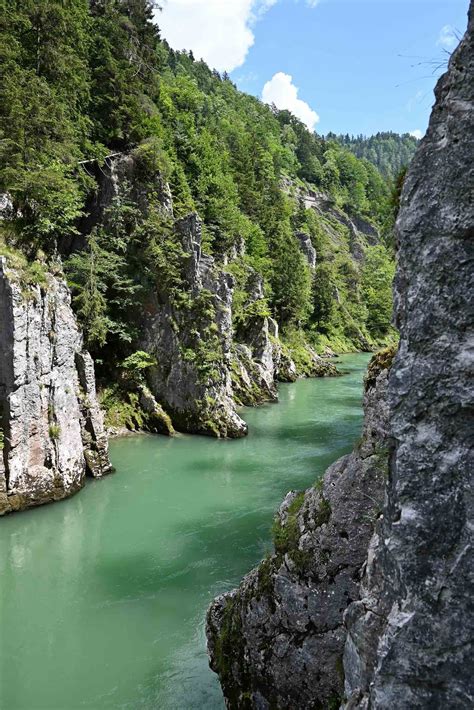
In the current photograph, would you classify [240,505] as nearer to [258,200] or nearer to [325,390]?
[325,390]

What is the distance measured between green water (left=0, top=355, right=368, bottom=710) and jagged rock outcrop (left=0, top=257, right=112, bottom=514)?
801mm

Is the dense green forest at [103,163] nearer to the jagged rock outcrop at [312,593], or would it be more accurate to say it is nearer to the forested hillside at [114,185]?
the forested hillside at [114,185]

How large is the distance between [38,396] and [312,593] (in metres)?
11.5

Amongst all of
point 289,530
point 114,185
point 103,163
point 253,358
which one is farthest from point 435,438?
point 253,358

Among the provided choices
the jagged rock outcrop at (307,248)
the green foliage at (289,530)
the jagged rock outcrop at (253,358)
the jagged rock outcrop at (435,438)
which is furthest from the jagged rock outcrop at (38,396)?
the jagged rock outcrop at (307,248)

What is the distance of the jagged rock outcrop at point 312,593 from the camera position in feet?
17.2

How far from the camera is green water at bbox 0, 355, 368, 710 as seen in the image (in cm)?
802

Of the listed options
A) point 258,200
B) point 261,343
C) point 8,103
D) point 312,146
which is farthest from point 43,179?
point 312,146

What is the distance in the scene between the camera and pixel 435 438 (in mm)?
3285

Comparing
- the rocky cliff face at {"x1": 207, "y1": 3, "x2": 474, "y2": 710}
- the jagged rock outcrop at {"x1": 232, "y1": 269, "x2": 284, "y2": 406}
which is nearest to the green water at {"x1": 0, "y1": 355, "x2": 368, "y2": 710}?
the rocky cliff face at {"x1": 207, "y1": 3, "x2": 474, "y2": 710}

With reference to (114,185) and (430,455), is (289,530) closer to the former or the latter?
(430,455)

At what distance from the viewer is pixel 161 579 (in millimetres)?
11062

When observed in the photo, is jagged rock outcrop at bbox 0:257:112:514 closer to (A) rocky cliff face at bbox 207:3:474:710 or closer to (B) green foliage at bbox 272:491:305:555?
(B) green foliage at bbox 272:491:305:555

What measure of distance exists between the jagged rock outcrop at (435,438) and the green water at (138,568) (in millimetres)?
5309
